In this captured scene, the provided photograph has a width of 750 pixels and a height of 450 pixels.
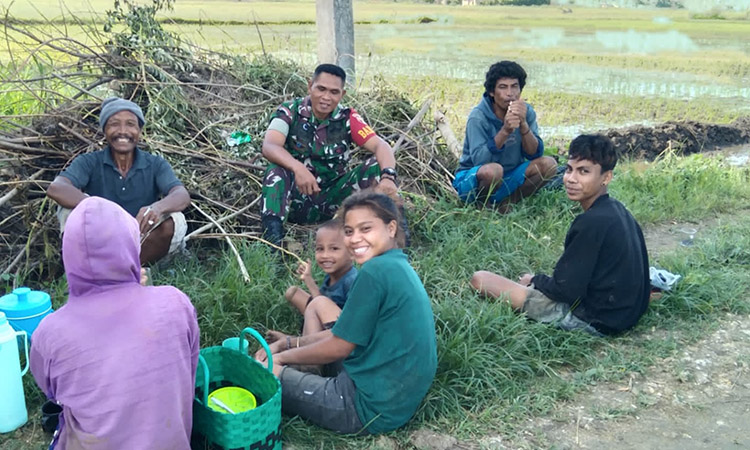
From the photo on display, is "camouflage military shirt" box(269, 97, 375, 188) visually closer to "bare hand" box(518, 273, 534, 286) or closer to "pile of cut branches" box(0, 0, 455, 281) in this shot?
"pile of cut branches" box(0, 0, 455, 281)

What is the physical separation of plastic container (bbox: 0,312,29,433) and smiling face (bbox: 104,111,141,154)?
4.31ft

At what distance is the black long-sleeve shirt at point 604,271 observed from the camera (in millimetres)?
3387

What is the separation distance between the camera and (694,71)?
A: 14.3m

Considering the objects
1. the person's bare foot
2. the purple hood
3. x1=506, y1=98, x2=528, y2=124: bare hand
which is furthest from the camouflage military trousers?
the purple hood

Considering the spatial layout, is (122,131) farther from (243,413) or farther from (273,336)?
(243,413)

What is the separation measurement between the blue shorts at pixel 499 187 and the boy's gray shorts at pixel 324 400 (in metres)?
2.72

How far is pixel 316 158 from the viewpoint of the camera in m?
4.67

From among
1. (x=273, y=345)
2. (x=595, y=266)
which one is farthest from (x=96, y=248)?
(x=595, y=266)

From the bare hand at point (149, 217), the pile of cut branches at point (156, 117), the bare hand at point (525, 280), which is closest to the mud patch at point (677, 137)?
the pile of cut branches at point (156, 117)

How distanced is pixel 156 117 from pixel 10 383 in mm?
2791

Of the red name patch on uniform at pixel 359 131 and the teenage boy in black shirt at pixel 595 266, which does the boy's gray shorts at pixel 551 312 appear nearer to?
the teenage boy in black shirt at pixel 595 266

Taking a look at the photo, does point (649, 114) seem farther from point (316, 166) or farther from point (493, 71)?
point (316, 166)

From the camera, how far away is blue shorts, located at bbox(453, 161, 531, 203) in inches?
205

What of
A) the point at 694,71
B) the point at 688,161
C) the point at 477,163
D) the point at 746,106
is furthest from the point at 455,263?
the point at 694,71
